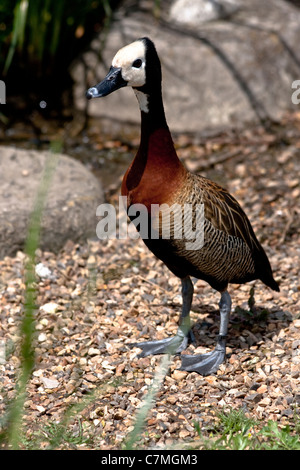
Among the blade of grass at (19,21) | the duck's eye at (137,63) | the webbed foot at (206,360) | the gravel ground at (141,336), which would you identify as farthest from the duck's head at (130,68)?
the blade of grass at (19,21)

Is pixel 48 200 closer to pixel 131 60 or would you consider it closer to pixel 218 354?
pixel 218 354

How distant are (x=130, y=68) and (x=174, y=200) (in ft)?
1.99

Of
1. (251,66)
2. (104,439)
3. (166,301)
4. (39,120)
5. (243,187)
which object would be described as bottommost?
(104,439)

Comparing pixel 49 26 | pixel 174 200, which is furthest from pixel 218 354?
pixel 49 26

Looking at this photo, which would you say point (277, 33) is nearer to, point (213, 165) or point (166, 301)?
point (213, 165)

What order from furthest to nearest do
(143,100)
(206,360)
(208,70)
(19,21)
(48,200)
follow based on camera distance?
(208,70) < (19,21) < (48,200) < (206,360) < (143,100)

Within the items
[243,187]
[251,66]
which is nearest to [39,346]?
[243,187]

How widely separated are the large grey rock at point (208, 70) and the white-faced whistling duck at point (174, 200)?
285cm

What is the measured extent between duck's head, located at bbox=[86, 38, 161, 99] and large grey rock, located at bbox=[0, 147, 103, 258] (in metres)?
1.80

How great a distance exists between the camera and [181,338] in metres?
3.64

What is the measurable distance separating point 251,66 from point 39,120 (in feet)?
6.59

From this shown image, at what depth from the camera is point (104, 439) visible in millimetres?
2953

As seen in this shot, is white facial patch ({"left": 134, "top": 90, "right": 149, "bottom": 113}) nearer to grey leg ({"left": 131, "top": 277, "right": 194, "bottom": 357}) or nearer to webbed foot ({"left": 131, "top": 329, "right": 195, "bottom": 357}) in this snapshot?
grey leg ({"left": 131, "top": 277, "right": 194, "bottom": 357})

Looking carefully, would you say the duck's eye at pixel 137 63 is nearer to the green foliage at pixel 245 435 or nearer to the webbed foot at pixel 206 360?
the webbed foot at pixel 206 360
